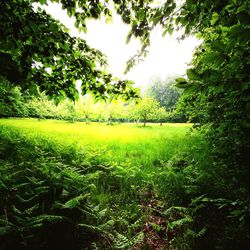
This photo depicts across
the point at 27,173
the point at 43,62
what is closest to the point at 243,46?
the point at 43,62

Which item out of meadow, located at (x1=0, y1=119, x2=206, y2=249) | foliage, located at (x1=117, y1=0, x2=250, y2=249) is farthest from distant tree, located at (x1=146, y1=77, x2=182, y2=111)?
foliage, located at (x1=117, y1=0, x2=250, y2=249)

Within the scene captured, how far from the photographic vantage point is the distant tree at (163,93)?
92.4 m

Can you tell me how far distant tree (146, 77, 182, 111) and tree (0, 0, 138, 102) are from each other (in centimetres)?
8812

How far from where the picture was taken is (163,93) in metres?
98.9

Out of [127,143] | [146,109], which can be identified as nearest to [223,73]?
[127,143]

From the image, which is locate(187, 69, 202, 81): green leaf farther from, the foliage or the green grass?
the green grass

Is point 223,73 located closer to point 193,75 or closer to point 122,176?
point 193,75

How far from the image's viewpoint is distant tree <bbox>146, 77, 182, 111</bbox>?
92.4 m

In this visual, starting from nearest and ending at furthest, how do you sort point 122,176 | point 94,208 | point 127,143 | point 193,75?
point 193,75, point 94,208, point 122,176, point 127,143

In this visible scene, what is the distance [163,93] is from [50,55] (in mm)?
99733

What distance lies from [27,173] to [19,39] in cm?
253

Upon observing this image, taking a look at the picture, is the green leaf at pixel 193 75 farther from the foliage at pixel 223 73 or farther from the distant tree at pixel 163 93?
the distant tree at pixel 163 93

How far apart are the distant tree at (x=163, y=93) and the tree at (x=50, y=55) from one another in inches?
3469

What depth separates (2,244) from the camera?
2.00 metres
